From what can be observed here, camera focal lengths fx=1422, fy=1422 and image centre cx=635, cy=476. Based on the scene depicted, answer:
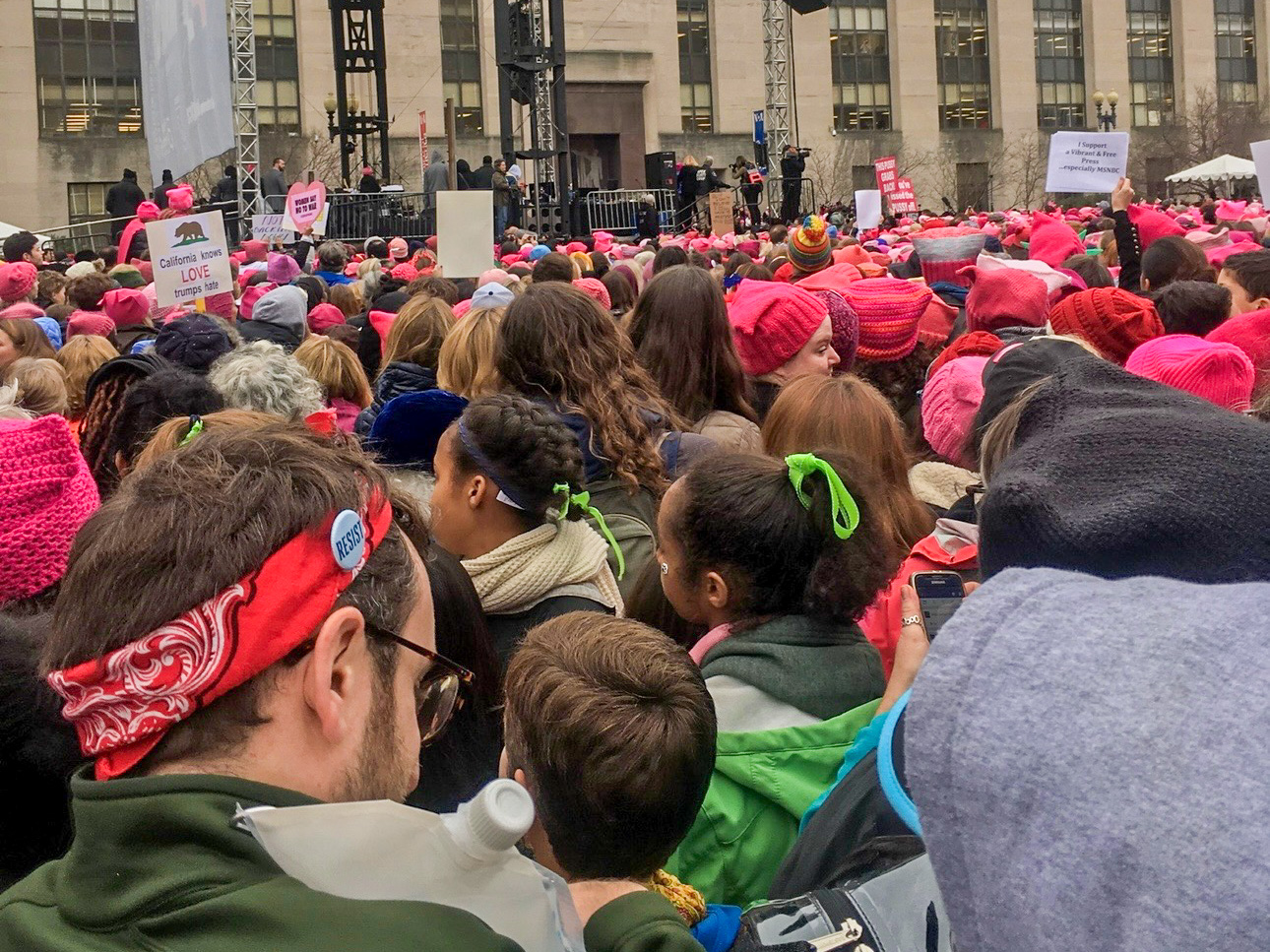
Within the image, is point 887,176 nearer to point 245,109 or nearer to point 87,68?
point 245,109

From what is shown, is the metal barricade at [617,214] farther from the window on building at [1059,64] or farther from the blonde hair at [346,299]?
the window on building at [1059,64]

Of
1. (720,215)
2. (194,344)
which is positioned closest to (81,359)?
(194,344)

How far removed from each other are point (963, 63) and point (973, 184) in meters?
Result: 4.66

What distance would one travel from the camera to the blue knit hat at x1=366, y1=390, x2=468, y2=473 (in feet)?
13.2

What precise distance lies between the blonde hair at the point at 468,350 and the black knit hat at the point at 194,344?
1.34m

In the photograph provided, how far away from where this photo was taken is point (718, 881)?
2.46m

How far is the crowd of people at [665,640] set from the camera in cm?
82

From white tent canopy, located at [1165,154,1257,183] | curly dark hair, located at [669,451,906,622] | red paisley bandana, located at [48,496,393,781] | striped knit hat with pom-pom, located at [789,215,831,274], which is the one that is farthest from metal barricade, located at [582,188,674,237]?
red paisley bandana, located at [48,496,393,781]

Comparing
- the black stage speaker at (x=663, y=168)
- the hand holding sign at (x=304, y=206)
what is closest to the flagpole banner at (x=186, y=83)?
Result: the hand holding sign at (x=304, y=206)

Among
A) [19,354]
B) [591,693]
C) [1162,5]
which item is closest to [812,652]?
[591,693]

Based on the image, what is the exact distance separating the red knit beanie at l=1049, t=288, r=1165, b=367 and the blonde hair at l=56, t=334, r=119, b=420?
12.7ft

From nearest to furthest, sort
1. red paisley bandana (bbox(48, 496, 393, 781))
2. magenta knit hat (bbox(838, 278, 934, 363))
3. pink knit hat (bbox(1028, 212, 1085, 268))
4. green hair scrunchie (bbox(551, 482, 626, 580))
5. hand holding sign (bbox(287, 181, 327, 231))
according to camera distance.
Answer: red paisley bandana (bbox(48, 496, 393, 781)) → green hair scrunchie (bbox(551, 482, 626, 580)) → magenta knit hat (bbox(838, 278, 934, 363)) → pink knit hat (bbox(1028, 212, 1085, 268)) → hand holding sign (bbox(287, 181, 327, 231))

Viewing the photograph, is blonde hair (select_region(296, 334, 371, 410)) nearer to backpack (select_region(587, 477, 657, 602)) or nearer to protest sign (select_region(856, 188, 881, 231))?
backpack (select_region(587, 477, 657, 602))

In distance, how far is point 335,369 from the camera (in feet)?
18.3
